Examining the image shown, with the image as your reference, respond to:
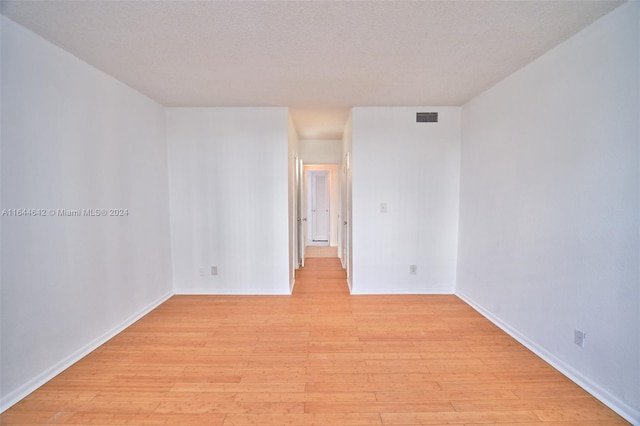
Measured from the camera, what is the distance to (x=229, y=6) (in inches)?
63.2

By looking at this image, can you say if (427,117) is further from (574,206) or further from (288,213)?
(288,213)

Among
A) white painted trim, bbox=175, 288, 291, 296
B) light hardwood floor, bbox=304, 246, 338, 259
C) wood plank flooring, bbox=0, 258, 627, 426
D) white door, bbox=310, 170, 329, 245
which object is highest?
white door, bbox=310, 170, 329, 245

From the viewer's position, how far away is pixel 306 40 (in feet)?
6.39

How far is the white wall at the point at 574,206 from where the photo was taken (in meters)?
1.62

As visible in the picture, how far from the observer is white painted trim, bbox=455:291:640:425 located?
160 cm

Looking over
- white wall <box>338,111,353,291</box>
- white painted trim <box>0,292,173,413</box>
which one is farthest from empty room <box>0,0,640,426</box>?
white wall <box>338,111,353,291</box>

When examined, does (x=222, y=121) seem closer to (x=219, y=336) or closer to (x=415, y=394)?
Result: (x=219, y=336)

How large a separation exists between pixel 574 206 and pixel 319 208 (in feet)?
20.6

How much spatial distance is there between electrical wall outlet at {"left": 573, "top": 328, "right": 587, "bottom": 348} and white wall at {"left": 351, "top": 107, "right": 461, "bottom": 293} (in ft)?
5.66

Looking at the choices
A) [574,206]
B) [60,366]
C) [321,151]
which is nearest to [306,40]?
[574,206]

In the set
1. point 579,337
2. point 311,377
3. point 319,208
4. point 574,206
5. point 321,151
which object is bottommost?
point 311,377

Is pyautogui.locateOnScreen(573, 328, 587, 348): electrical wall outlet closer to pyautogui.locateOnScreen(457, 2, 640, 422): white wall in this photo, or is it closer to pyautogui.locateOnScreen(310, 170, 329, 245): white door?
pyautogui.locateOnScreen(457, 2, 640, 422): white wall

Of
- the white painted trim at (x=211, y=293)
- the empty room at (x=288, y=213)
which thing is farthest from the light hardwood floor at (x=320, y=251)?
the empty room at (x=288, y=213)

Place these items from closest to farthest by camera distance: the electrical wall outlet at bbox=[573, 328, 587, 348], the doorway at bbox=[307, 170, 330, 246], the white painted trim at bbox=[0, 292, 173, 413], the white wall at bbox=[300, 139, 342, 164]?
the white painted trim at bbox=[0, 292, 173, 413], the electrical wall outlet at bbox=[573, 328, 587, 348], the white wall at bbox=[300, 139, 342, 164], the doorway at bbox=[307, 170, 330, 246]
